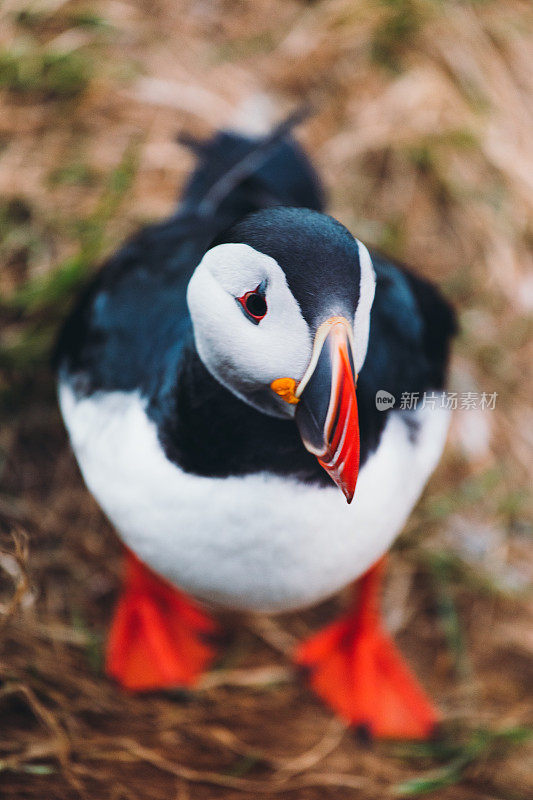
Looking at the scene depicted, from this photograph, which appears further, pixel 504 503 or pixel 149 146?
pixel 149 146

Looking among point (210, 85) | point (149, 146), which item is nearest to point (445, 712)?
point (149, 146)

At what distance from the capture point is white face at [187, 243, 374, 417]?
3.88 ft

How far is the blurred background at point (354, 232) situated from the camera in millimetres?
1843

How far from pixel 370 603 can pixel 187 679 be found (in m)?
0.53

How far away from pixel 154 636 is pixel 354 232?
59.9 inches

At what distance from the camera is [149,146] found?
9.20ft

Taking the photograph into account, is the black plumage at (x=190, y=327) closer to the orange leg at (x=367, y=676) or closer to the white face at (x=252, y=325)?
the white face at (x=252, y=325)

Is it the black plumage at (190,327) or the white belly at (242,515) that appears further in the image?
the white belly at (242,515)

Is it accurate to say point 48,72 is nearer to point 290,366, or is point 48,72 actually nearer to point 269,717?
point 290,366

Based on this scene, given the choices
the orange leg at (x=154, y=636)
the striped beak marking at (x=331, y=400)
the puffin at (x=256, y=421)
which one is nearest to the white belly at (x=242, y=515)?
the puffin at (x=256, y=421)

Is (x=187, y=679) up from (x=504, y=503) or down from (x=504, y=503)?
down

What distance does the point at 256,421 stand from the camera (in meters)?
1.37
